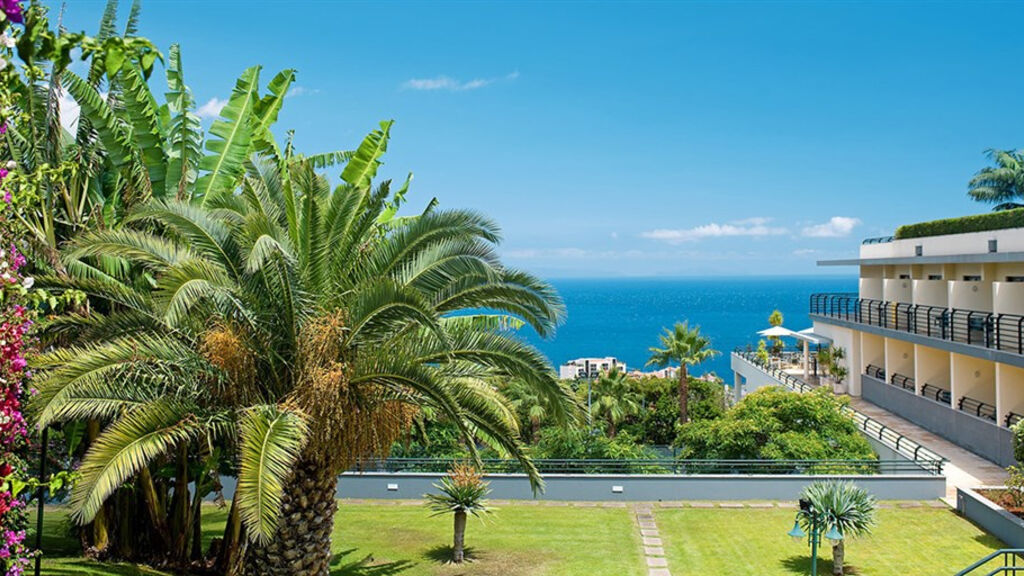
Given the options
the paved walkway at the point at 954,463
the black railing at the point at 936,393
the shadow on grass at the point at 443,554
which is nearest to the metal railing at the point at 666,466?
the paved walkway at the point at 954,463

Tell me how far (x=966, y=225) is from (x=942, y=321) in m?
4.57

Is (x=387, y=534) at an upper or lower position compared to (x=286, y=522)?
lower

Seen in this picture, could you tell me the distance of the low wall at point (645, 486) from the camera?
63.5ft

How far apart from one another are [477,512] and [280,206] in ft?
Answer: 22.5

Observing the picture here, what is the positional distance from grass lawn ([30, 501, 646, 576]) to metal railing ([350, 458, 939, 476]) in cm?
132

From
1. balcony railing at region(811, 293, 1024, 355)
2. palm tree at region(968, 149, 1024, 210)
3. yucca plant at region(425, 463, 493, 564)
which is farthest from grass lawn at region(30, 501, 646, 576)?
palm tree at region(968, 149, 1024, 210)

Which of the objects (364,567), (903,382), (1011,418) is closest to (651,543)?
(364,567)

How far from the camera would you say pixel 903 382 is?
29.8 m

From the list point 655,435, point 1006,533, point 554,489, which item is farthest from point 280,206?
point 655,435

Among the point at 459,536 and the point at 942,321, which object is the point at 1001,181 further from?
the point at 459,536

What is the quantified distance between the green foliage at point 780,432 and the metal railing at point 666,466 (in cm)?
64

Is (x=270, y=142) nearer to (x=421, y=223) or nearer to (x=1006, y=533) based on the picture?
(x=421, y=223)

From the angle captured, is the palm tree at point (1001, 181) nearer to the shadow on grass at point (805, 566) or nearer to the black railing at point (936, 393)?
the black railing at point (936, 393)

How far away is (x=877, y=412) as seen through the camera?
30.0 m
